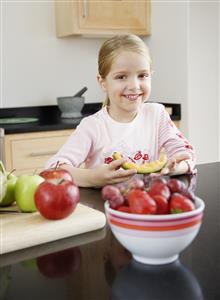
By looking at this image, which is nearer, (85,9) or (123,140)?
(123,140)

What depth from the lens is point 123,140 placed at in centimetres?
178

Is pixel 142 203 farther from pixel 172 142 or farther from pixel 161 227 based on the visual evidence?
pixel 172 142

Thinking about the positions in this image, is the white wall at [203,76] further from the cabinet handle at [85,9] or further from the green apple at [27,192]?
the green apple at [27,192]

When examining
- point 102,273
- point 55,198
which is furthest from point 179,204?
point 55,198

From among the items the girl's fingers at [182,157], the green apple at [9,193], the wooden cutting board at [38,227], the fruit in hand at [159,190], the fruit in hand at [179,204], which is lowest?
the wooden cutting board at [38,227]

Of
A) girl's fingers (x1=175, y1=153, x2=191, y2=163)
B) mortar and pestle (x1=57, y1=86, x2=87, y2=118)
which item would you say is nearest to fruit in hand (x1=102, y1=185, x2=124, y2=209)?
girl's fingers (x1=175, y1=153, x2=191, y2=163)

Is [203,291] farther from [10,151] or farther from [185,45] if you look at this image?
[185,45]

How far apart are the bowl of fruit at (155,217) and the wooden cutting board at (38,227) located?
229mm

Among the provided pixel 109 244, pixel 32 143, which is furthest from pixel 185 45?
pixel 109 244

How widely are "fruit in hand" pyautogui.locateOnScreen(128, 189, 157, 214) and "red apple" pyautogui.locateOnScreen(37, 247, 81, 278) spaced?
0.57ft

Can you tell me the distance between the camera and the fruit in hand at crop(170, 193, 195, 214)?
756mm

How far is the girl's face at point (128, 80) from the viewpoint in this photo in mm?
1674

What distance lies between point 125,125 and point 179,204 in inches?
42.2

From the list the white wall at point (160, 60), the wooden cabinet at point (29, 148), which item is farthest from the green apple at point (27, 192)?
the white wall at point (160, 60)
